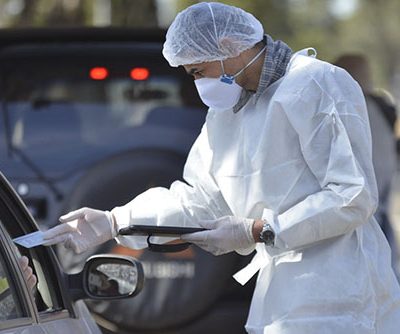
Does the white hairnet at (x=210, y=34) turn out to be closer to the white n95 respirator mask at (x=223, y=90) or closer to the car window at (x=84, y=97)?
the white n95 respirator mask at (x=223, y=90)

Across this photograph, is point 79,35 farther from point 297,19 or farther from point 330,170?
point 297,19

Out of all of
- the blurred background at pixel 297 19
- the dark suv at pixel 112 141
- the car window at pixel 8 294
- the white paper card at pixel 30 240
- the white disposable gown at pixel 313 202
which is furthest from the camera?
the blurred background at pixel 297 19

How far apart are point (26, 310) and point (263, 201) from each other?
886 millimetres

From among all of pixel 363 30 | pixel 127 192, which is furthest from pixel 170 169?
pixel 363 30

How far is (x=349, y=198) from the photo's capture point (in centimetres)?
408

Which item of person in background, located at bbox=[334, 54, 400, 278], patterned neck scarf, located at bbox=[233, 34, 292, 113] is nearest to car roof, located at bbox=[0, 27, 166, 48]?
person in background, located at bbox=[334, 54, 400, 278]

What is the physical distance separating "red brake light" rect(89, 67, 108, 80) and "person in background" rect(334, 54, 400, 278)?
1483 mm

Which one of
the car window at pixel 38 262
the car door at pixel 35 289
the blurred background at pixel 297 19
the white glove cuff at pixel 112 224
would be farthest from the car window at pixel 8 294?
the blurred background at pixel 297 19

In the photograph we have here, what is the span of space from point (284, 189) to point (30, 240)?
0.80 m

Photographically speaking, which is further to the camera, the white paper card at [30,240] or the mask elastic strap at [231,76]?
the mask elastic strap at [231,76]

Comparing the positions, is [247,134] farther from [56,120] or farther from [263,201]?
[56,120]

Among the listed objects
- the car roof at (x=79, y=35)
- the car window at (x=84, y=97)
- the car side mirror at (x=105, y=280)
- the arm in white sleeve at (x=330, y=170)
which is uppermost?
the arm in white sleeve at (x=330, y=170)

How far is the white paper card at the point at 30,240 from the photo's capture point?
3.90 m

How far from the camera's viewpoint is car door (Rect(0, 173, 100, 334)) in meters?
3.77
